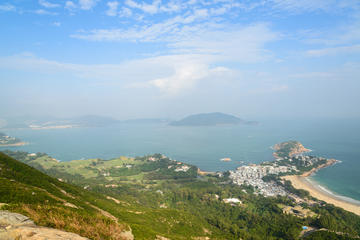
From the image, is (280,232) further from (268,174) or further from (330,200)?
(268,174)

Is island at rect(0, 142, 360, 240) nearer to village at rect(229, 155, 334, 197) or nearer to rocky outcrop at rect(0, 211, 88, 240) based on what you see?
village at rect(229, 155, 334, 197)

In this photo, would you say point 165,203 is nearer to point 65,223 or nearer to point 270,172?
point 270,172

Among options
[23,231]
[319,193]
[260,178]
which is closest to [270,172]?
[260,178]

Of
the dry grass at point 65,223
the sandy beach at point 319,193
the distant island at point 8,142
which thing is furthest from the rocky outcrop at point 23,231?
the distant island at point 8,142

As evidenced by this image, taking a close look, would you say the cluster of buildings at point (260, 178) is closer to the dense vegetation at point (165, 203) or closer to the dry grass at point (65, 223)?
the dense vegetation at point (165, 203)

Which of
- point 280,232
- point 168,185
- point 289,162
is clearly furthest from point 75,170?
point 289,162

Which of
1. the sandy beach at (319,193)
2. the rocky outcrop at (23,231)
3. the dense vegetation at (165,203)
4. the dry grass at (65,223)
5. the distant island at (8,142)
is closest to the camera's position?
the rocky outcrop at (23,231)
